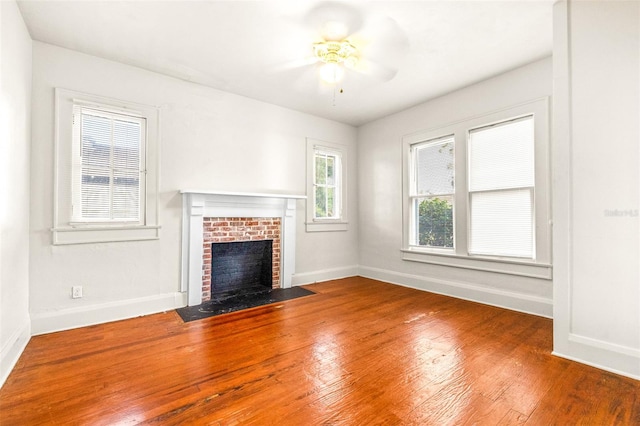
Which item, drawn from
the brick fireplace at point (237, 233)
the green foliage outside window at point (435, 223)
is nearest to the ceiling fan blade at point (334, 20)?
the brick fireplace at point (237, 233)

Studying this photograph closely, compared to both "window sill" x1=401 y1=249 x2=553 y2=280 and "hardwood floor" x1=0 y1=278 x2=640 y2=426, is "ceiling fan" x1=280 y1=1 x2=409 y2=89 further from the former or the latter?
"hardwood floor" x1=0 y1=278 x2=640 y2=426

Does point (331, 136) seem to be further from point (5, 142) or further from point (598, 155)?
point (5, 142)

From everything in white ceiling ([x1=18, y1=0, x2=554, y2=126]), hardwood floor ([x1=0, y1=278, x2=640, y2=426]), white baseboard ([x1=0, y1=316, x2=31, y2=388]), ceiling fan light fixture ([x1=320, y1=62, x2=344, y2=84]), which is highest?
white ceiling ([x1=18, y1=0, x2=554, y2=126])

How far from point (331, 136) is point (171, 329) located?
377 centimetres

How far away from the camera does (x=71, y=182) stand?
2.94 meters

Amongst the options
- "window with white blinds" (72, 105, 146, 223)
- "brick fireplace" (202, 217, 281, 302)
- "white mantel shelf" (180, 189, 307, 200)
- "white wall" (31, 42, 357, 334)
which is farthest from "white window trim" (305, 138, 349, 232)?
"window with white blinds" (72, 105, 146, 223)

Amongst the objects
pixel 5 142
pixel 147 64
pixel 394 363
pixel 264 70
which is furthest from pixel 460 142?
pixel 5 142

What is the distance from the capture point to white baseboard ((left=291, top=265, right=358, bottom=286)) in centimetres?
462

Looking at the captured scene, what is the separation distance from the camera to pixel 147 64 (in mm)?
3242

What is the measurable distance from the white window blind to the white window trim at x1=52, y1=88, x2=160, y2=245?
156 inches

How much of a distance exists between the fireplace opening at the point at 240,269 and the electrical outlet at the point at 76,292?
1395mm

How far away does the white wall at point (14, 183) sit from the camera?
2021mm

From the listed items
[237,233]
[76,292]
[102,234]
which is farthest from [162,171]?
[76,292]

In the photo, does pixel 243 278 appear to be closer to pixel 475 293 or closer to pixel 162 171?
pixel 162 171
